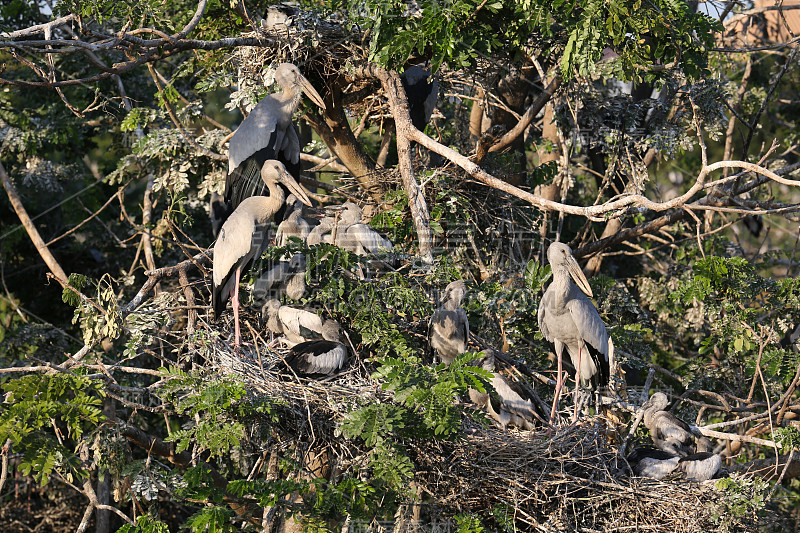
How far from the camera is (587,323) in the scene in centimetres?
507

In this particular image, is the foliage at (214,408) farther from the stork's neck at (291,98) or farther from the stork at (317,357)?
the stork's neck at (291,98)

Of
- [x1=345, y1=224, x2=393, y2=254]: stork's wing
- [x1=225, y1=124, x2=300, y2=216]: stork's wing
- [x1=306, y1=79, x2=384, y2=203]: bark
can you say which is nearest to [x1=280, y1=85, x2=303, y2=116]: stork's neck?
[x1=225, y1=124, x2=300, y2=216]: stork's wing

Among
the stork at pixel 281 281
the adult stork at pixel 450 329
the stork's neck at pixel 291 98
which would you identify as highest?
the stork's neck at pixel 291 98

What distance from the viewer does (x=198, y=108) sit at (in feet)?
20.7

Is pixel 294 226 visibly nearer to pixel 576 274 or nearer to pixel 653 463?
pixel 576 274

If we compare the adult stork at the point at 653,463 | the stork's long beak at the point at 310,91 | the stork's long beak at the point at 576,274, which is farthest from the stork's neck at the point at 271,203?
the adult stork at the point at 653,463

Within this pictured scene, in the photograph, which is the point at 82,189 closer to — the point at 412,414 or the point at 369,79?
the point at 369,79

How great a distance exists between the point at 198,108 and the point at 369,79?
134 centimetres

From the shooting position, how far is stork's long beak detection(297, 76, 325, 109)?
560cm

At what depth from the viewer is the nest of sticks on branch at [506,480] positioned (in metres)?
4.14

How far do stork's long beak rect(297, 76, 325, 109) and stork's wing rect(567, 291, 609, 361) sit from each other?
2.15m

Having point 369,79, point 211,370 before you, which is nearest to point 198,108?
point 369,79

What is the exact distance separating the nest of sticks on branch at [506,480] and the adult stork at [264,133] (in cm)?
169

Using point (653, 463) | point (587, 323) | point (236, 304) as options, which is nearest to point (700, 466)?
point (653, 463)
